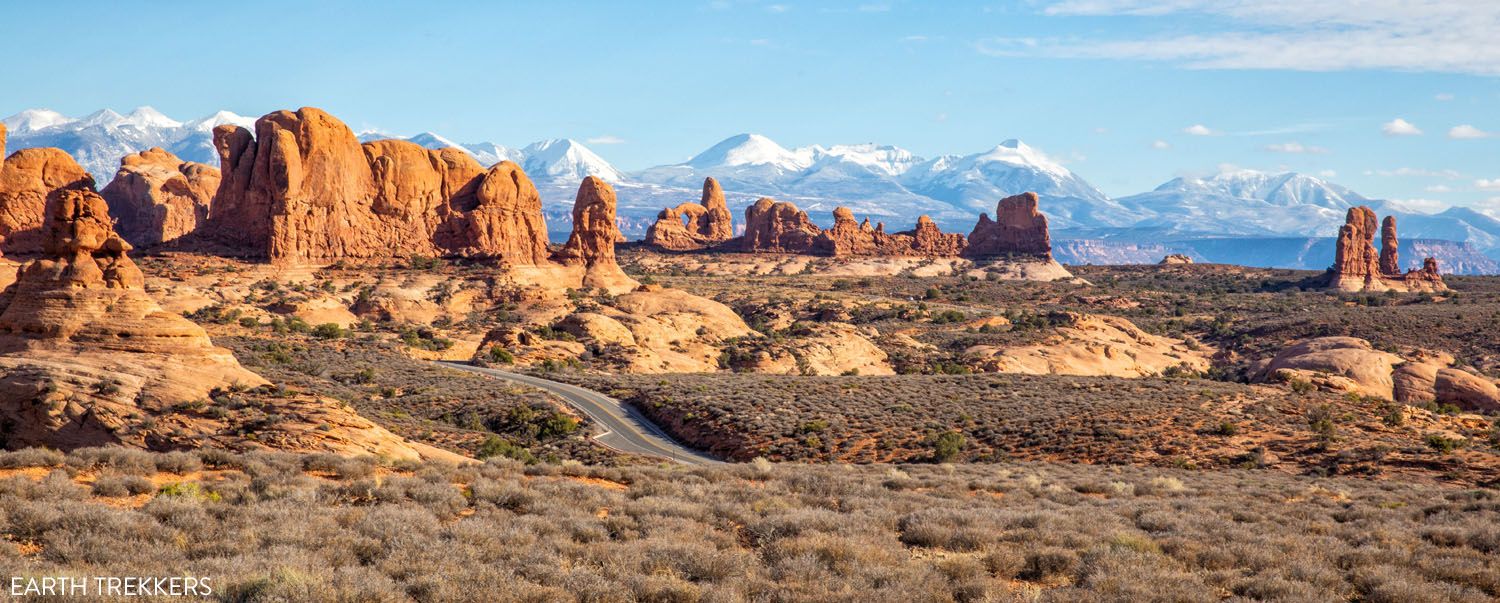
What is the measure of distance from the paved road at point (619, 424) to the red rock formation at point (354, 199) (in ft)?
90.2

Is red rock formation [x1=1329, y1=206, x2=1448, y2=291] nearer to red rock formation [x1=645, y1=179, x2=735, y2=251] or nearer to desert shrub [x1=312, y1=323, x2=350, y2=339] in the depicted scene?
red rock formation [x1=645, y1=179, x2=735, y2=251]

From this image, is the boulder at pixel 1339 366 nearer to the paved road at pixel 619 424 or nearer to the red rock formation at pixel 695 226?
the paved road at pixel 619 424

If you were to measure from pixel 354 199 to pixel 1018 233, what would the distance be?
110166mm

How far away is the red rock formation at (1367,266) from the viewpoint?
5438 inches

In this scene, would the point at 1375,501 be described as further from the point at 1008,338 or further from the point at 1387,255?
the point at 1387,255

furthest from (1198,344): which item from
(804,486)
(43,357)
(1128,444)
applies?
(43,357)

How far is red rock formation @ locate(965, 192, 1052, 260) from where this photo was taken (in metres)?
163

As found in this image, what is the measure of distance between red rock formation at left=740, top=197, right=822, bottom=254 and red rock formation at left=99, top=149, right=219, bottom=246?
251 feet

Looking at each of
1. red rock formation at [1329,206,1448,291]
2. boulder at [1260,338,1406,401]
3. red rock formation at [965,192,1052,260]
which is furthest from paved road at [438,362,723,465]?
red rock formation at [1329,206,1448,291]

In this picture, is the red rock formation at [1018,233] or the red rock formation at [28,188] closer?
the red rock formation at [28,188]

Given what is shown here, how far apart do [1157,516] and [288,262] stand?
2831 inches

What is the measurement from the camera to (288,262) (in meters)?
76.8

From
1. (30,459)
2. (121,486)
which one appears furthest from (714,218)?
(121,486)

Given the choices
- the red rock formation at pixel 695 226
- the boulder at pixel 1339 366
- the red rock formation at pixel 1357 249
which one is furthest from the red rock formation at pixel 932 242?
the boulder at pixel 1339 366
